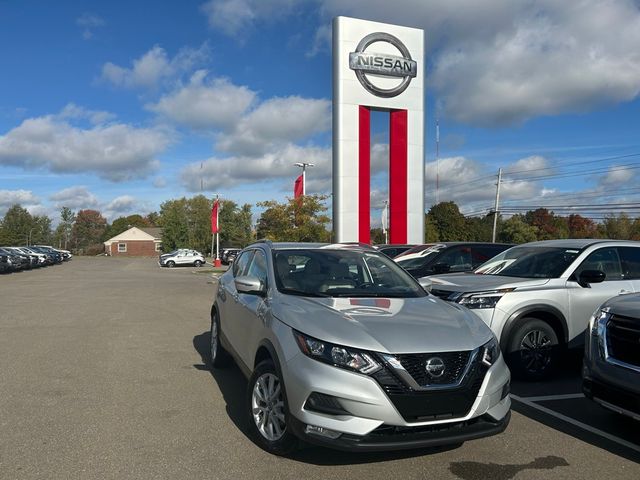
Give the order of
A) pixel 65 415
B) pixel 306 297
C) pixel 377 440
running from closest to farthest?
pixel 377 440 < pixel 306 297 < pixel 65 415

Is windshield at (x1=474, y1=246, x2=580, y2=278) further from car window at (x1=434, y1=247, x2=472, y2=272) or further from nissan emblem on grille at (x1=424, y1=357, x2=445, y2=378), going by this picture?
nissan emblem on grille at (x1=424, y1=357, x2=445, y2=378)

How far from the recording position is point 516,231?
237 ft

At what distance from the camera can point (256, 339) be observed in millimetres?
4773

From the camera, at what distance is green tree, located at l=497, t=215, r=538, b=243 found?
2805 inches

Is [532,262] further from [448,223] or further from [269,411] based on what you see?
[448,223]

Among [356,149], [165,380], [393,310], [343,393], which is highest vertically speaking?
[356,149]

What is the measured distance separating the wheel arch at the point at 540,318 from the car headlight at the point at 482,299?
0.85ft

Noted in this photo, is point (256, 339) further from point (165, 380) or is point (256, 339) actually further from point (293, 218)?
point (293, 218)

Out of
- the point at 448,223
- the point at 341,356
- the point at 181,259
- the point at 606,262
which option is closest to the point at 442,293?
the point at 606,262

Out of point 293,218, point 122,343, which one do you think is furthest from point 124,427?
point 293,218

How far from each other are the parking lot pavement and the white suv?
0.28 metres

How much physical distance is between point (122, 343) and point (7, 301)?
8.53 metres

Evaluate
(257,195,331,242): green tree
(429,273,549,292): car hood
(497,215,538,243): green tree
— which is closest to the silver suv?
(429,273,549,292): car hood

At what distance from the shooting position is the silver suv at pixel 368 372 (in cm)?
363
